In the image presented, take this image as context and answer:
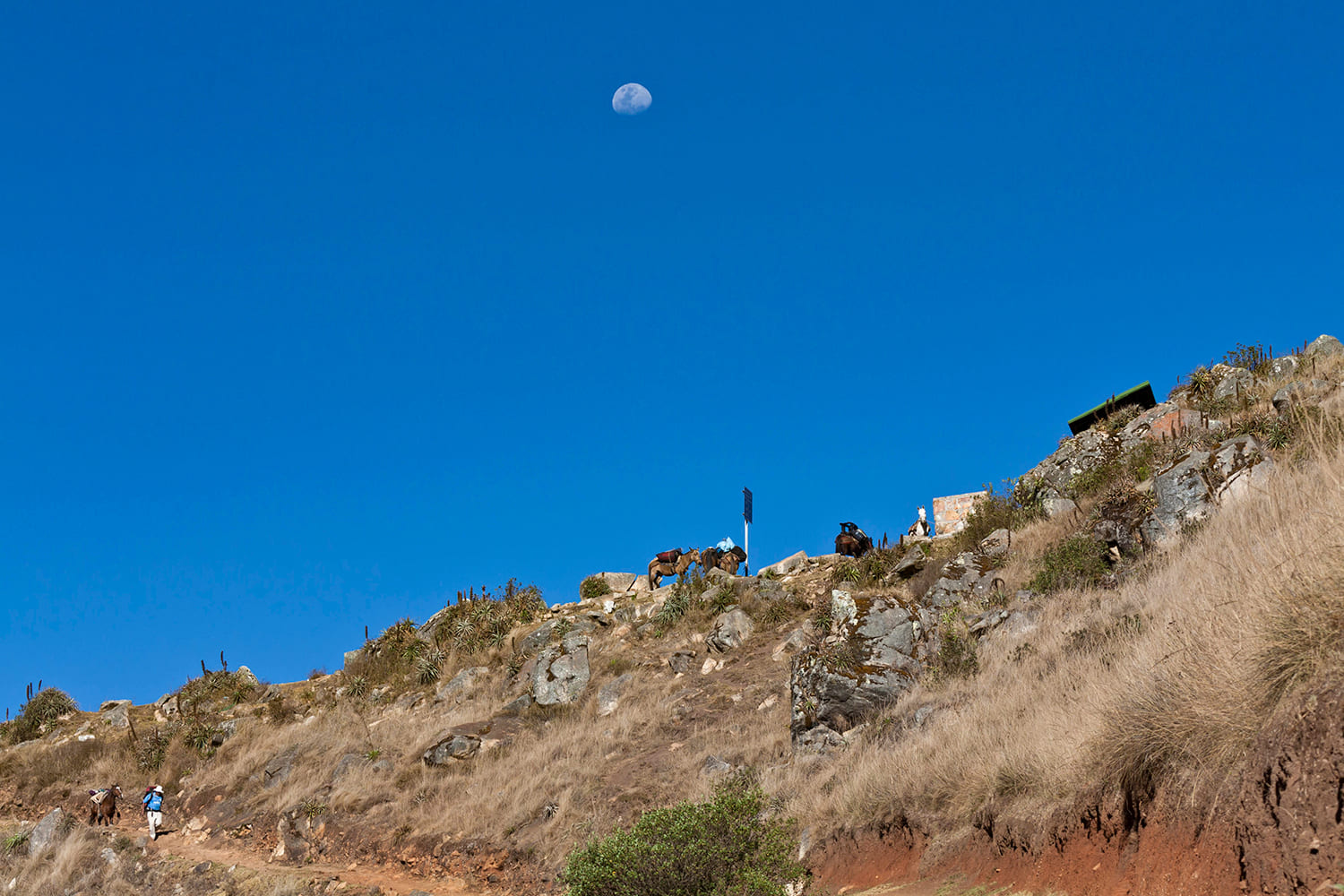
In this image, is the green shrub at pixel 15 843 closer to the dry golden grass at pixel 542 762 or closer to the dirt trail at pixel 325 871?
the dirt trail at pixel 325 871

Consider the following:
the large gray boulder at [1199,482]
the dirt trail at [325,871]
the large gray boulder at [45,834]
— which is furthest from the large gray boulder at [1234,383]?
the large gray boulder at [45,834]

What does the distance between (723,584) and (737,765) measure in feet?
40.3

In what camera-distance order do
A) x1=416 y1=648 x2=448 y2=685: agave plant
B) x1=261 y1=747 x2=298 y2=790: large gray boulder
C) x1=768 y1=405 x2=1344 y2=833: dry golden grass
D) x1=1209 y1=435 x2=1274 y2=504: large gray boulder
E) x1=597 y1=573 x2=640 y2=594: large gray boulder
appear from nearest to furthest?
x1=768 y1=405 x2=1344 y2=833: dry golden grass
x1=1209 y1=435 x2=1274 y2=504: large gray boulder
x1=261 y1=747 x2=298 y2=790: large gray boulder
x1=416 y1=648 x2=448 y2=685: agave plant
x1=597 y1=573 x2=640 y2=594: large gray boulder

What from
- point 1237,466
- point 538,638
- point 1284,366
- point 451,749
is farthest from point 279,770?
point 1284,366

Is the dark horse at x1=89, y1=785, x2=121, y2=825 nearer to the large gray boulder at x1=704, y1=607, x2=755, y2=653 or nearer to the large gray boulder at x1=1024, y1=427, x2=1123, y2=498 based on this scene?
the large gray boulder at x1=704, y1=607, x2=755, y2=653

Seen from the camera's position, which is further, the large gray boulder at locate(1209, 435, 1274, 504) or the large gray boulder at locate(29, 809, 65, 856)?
the large gray boulder at locate(29, 809, 65, 856)

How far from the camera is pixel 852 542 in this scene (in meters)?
30.5

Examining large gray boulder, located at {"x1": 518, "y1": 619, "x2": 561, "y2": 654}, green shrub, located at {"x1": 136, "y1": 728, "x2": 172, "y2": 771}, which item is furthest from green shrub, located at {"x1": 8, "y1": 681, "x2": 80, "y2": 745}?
large gray boulder, located at {"x1": 518, "y1": 619, "x2": 561, "y2": 654}

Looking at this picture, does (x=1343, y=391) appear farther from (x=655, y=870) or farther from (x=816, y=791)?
(x=655, y=870)

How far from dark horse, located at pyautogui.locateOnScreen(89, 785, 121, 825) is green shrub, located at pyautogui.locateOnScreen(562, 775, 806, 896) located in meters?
21.3

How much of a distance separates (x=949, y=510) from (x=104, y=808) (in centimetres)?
3084

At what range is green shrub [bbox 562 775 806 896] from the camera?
31.9ft

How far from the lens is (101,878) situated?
19734mm

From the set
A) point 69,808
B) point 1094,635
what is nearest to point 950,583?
point 1094,635
